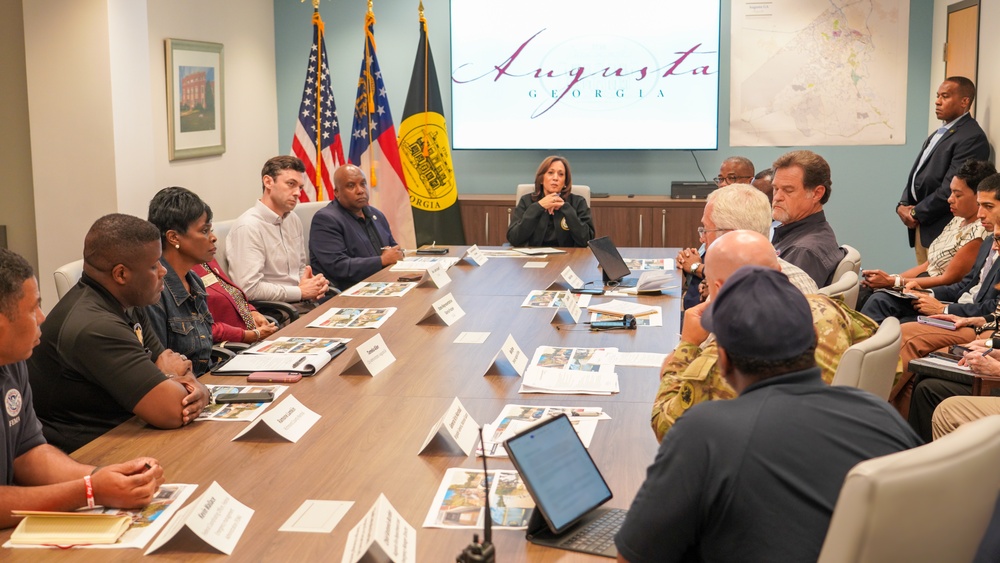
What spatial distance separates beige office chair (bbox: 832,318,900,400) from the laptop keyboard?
2.14 ft

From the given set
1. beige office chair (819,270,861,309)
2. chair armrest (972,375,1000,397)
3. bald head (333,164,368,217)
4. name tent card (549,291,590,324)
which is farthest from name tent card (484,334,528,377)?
bald head (333,164,368,217)

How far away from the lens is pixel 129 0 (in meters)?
5.59

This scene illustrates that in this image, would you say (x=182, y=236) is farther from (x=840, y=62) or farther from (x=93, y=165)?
(x=840, y=62)

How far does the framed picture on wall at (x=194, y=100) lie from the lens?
6.55 metres

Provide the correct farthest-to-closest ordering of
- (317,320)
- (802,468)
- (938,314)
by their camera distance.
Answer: (938,314) < (317,320) < (802,468)

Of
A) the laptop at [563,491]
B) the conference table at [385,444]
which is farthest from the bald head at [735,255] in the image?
the laptop at [563,491]

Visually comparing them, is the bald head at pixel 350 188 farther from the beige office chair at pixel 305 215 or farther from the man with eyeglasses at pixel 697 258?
the man with eyeglasses at pixel 697 258

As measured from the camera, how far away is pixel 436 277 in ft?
15.8

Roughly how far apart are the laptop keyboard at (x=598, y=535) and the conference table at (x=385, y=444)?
34mm

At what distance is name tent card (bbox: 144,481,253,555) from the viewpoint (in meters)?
1.84

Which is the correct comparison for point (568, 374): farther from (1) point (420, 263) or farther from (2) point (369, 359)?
(1) point (420, 263)

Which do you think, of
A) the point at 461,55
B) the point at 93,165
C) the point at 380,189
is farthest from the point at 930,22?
the point at 93,165

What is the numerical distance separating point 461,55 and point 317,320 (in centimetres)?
454

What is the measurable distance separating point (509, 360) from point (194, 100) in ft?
15.0
